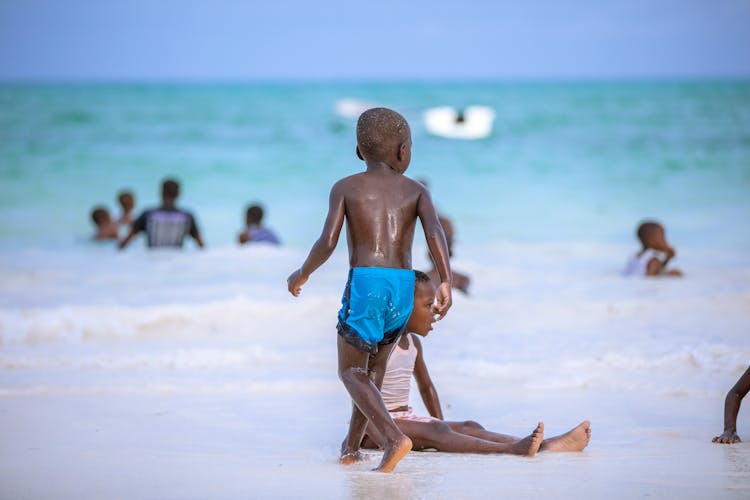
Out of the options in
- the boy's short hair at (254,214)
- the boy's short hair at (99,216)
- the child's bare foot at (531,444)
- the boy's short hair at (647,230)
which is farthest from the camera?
the boy's short hair at (99,216)

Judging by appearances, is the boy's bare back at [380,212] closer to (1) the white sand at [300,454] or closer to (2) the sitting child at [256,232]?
(1) the white sand at [300,454]

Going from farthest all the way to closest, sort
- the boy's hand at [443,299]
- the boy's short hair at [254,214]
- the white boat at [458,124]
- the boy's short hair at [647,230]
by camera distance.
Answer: the white boat at [458,124], the boy's short hair at [254,214], the boy's short hair at [647,230], the boy's hand at [443,299]

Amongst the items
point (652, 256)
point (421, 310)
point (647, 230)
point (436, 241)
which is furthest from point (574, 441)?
point (647, 230)

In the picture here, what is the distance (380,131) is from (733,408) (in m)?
1.96

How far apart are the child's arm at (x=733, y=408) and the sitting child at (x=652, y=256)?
4.76 m

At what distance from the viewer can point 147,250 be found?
10.3 meters

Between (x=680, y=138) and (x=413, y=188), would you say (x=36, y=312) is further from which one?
(x=680, y=138)

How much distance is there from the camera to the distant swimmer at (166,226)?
409 inches

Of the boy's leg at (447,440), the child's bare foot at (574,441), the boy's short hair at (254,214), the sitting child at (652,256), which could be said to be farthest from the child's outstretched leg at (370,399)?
the boy's short hair at (254,214)

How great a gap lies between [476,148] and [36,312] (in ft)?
66.1

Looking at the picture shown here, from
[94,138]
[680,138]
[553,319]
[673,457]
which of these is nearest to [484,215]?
[553,319]

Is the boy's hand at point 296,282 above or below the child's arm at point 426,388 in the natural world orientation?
above

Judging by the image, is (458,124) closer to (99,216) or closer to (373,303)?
(99,216)

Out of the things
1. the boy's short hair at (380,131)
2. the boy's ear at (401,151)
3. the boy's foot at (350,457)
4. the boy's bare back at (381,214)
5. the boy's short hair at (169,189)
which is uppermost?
the boy's short hair at (169,189)
